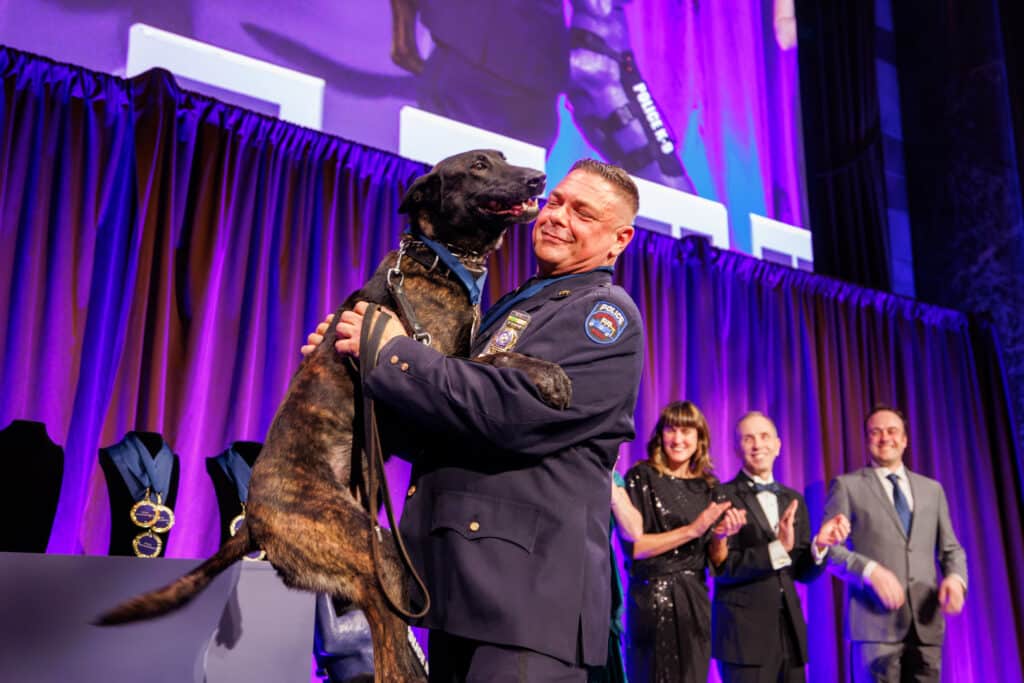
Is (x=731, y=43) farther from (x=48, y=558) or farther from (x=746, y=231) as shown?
(x=48, y=558)

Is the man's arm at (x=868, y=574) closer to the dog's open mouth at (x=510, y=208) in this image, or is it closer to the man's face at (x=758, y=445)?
the man's face at (x=758, y=445)

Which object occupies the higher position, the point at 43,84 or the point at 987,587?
the point at 43,84

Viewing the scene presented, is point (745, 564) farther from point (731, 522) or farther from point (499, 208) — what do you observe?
point (499, 208)

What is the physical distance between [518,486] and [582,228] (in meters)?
0.54

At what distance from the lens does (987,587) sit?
6.25 m

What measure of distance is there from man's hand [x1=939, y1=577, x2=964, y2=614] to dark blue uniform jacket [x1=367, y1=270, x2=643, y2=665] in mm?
3152

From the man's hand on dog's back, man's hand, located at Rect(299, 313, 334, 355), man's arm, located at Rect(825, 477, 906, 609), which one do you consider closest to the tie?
man's arm, located at Rect(825, 477, 906, 609)

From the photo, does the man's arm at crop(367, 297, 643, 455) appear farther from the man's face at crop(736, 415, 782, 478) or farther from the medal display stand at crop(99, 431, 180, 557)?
the man's face at crop(736, 415, 782, 478)

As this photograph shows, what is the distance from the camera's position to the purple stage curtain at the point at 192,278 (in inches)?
139

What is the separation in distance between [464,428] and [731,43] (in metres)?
5.77

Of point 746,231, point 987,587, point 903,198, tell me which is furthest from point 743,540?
point 903,198

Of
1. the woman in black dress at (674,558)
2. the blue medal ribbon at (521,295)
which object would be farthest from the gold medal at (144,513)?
the woman in black dress at (674,558)

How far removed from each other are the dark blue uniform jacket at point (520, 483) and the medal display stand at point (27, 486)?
4.41 ft

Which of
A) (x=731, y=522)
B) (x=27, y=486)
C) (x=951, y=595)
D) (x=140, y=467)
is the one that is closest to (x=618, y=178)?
(x=140, y=467)
